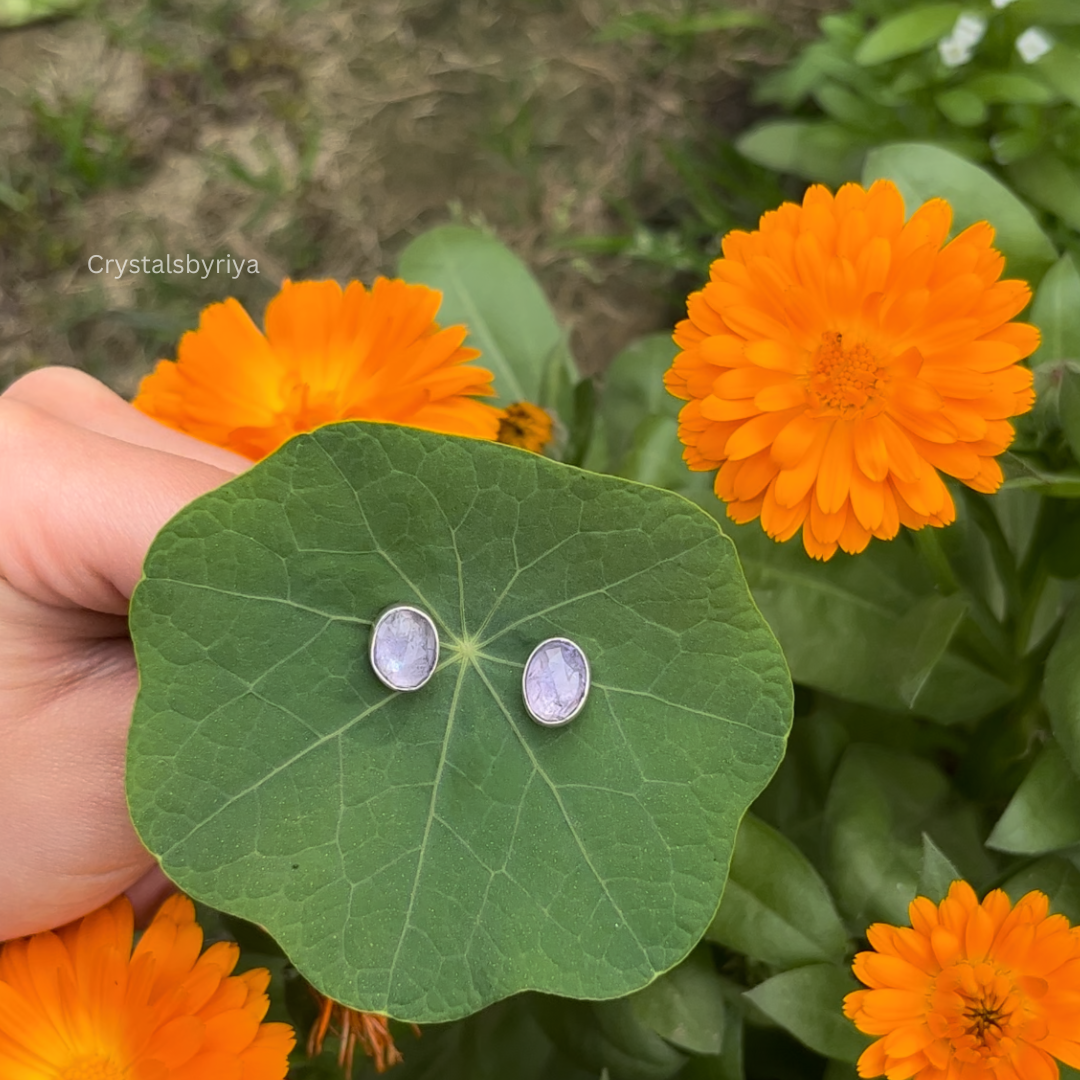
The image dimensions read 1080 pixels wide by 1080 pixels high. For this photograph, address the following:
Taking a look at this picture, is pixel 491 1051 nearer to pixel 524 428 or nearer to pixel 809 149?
pixel 524 428

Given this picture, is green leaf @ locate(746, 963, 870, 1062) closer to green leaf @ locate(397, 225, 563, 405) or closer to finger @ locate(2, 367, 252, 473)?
finger @ locate(2, 367, 252, 473)

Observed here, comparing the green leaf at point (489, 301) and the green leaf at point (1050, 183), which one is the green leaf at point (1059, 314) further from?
the green leaf at point (489, 301)

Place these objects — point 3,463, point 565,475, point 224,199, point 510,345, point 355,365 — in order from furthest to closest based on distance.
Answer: point 224,199
point 510,345
point 355,365
point 3,463
point 565,475

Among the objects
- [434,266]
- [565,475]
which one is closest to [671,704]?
[565,475]

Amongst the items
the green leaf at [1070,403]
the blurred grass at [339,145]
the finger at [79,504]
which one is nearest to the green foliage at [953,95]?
the blurred grass at [339,145]

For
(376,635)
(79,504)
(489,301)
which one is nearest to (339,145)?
(489,301)

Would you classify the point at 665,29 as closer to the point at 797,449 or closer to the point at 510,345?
the point at 510,345
